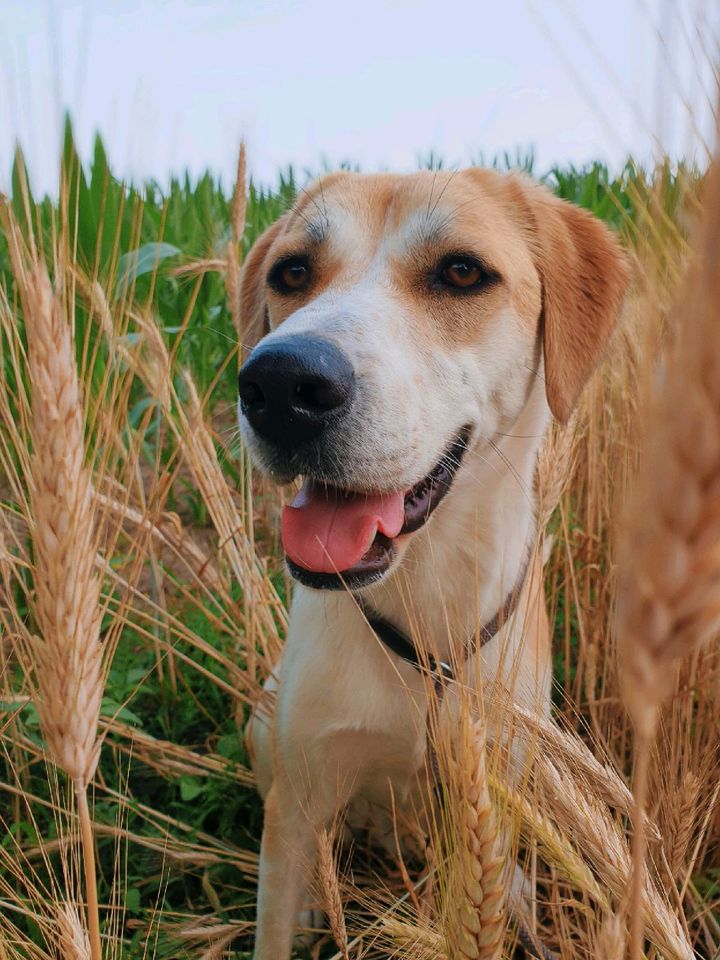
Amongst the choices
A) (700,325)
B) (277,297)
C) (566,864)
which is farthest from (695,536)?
(277,297)

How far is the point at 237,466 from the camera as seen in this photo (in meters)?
3.51

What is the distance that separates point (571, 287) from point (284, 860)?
5.48 feet

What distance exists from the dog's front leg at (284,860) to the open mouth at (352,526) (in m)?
0.61

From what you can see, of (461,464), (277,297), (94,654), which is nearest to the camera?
(94,654)

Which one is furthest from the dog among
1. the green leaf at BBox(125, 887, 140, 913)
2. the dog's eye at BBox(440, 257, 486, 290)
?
the green leaf at BBox(125, 887, 140, 913)

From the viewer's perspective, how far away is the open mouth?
171 centimetres

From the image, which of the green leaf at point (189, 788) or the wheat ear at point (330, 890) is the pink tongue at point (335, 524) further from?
the green leaf at point (189, 788)

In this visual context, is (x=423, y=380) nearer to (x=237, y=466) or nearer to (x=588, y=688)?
(x=588, y=688)

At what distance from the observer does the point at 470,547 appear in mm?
2035

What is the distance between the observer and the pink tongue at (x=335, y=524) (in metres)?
1.72

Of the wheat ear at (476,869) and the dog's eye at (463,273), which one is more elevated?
the dog's eye at (463,273)

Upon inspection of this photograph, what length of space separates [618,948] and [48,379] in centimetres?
88

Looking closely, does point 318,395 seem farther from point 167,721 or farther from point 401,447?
point 167,721

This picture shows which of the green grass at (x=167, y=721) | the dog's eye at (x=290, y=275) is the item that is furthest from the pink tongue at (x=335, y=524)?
the dog's eye at (x=290, y=275)
